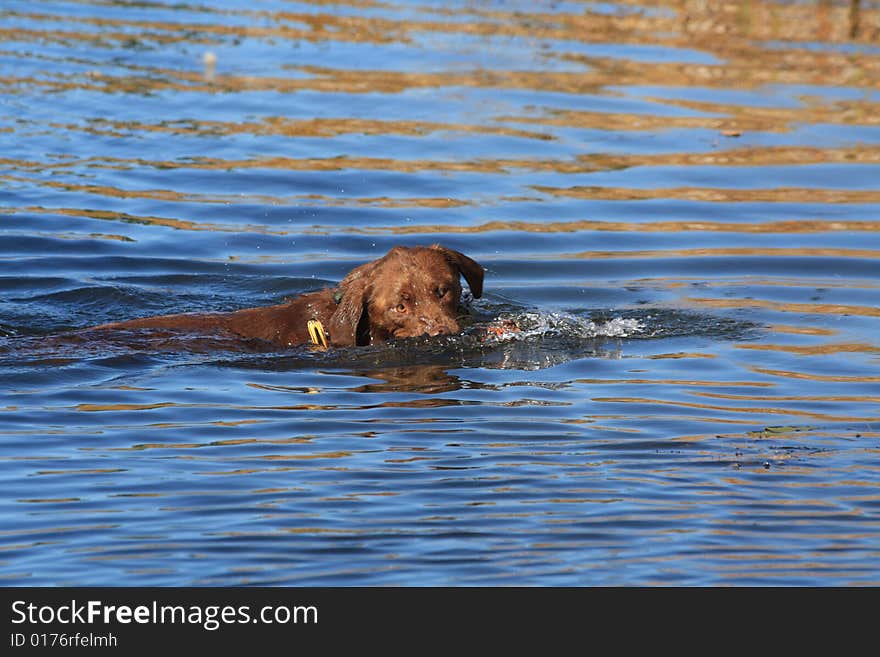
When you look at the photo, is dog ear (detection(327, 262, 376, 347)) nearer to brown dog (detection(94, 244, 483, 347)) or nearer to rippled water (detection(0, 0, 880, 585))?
brown dog (detection(94, 244, 483, 347))

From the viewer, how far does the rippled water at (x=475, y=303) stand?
283 inches

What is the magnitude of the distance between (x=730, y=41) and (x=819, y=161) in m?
6.24

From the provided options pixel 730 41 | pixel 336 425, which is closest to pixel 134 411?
pixel 336 425

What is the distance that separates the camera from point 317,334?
35.4 ft

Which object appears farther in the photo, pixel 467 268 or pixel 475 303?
pixel 475 303

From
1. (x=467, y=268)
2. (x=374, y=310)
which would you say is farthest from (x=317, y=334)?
(x=467, y=268)

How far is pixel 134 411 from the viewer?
30.8 feet

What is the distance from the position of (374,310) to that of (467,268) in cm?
70

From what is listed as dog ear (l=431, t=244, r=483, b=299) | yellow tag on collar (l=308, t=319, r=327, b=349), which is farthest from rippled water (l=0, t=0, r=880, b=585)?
dog ear (l=431, t=244, r=483, b=299)

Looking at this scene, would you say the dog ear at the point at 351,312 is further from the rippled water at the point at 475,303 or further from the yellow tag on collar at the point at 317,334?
the rippled water at the point at 475,303

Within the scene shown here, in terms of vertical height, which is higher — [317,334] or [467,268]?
[467,268]

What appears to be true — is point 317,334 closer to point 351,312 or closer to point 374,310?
point 351,312

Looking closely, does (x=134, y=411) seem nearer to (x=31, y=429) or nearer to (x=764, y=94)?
(x=31, y=429)

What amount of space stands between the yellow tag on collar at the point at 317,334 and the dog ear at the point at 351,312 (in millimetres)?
61
